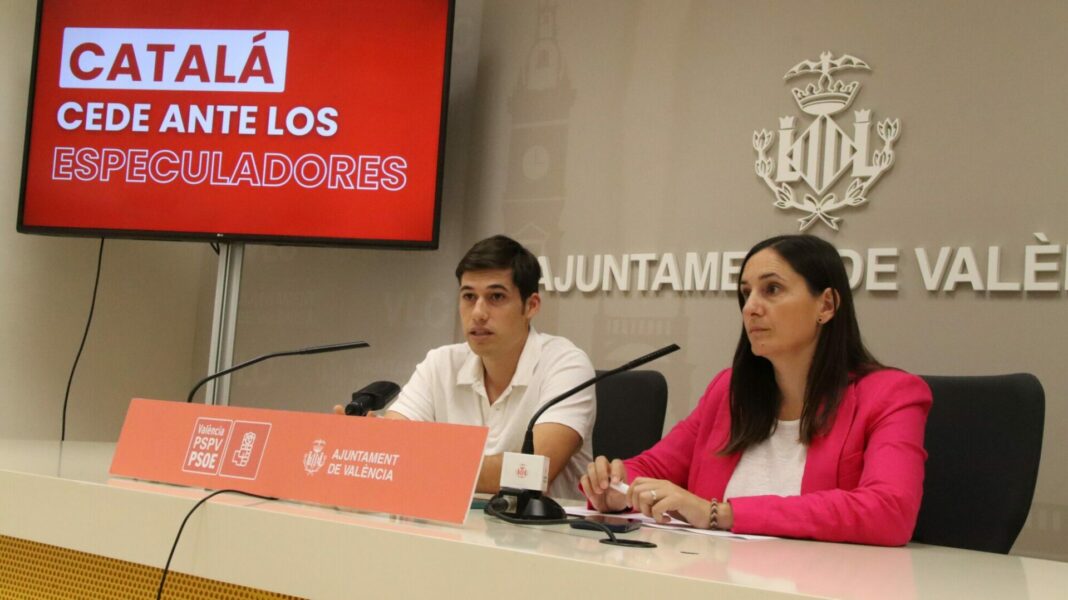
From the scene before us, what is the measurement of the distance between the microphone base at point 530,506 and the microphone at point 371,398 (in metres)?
0.28

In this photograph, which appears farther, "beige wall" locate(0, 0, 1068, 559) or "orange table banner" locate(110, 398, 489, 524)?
"beige wall" locate(0, 0, 1068, 559)

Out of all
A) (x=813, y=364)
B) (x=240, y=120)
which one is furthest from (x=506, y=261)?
(x=240, y=120)

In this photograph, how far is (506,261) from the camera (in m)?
2.44

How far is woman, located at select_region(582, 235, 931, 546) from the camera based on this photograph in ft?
5.15

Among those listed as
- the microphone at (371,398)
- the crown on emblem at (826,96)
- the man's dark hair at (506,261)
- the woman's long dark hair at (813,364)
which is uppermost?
the crown on emblem at (826,96)

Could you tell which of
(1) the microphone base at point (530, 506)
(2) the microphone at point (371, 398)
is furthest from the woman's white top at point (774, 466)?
(2) the microphone at point (371, 398)

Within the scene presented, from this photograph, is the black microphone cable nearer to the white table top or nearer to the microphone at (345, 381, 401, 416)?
the white table top

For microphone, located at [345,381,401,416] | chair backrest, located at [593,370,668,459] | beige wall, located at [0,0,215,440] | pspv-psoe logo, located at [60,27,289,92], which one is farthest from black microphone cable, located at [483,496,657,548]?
beige wall, located at [0,0,215,440]

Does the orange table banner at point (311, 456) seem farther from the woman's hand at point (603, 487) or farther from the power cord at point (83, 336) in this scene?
the power cord at point (83, 336)

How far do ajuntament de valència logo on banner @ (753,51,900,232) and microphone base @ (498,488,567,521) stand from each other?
167 cm

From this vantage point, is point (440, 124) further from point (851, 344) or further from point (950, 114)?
point (851, 344)

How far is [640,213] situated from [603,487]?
1.65 metres

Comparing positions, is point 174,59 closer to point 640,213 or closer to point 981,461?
point 640,213

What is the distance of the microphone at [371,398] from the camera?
1618mm
